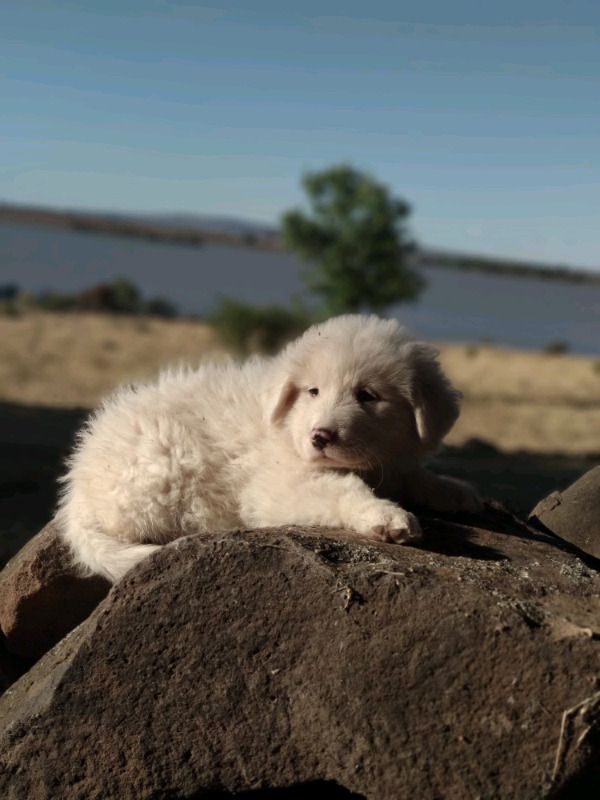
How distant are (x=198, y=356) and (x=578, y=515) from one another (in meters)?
17.8

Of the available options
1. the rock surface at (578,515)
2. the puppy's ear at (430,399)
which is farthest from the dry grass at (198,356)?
the puppy's ear at (430,399)

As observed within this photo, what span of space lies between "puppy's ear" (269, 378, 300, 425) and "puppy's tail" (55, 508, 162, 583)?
854 mm

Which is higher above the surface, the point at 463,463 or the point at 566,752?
the point at 566,752

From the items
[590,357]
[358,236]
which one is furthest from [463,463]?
[590,357]

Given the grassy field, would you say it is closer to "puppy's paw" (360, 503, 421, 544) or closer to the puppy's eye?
the puppy's eye

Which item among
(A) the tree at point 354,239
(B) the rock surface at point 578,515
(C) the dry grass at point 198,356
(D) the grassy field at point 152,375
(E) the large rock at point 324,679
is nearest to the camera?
(E) the large rock at point 324,679

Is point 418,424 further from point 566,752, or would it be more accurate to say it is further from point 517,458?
point 517,458

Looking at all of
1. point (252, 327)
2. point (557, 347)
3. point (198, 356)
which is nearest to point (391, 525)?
point (198, 356)

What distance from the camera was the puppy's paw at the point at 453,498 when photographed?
14.7 feet

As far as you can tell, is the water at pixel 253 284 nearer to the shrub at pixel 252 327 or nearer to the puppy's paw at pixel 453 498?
the shrub at pixel 252 327

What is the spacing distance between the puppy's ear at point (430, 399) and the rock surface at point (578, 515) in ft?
4.51

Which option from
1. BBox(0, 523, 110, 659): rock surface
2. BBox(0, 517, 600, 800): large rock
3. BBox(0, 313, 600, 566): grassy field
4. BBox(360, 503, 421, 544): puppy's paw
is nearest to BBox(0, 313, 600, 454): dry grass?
BBox(0, 313, 600, 566): grassy field

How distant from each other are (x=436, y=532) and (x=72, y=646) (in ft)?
5.91

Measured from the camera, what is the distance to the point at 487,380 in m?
27.0
